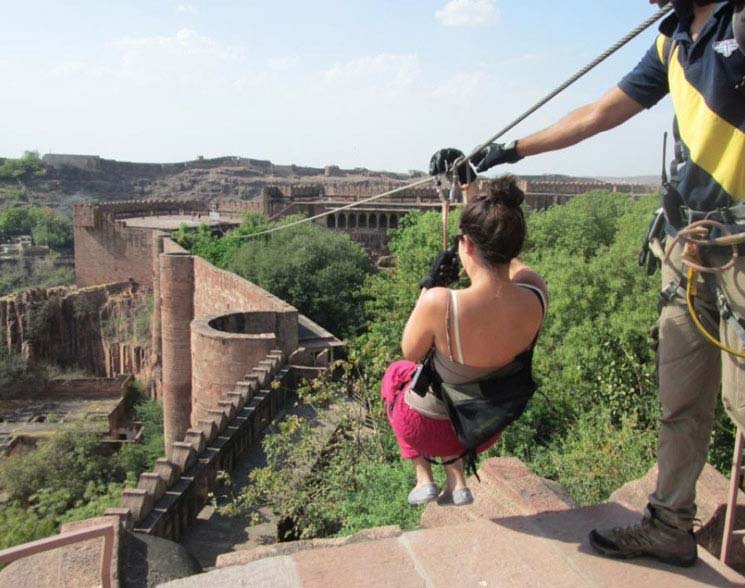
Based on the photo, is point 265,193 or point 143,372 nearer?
point 143,372

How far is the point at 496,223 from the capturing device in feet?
7.99

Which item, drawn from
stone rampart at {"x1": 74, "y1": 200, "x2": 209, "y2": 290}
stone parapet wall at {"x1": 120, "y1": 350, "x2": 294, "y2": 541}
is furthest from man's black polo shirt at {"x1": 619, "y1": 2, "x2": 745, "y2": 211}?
stone rampart at {"x1": 74, "y1": 200, "x2": 209, "y2": 290}

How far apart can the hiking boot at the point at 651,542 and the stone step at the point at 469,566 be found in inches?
1.0

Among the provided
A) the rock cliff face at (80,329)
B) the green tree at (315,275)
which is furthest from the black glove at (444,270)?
the rock cliff face at (80,329)

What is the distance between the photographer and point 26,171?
6656 cm

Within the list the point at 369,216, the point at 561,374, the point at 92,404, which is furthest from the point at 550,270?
the point at 369,216

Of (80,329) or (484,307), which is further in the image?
(80,329)

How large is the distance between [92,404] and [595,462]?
69.5ft

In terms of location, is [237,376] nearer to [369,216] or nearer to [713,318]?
[713,318]

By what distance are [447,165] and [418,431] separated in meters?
1.07

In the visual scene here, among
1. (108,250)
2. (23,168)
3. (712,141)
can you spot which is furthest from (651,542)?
(23,168)

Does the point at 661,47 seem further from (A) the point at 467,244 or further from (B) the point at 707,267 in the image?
(A) the point at 467,244

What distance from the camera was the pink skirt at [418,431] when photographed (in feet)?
9.31

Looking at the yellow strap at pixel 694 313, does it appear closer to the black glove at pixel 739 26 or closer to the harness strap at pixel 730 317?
the harness strap at pixel 730 317
